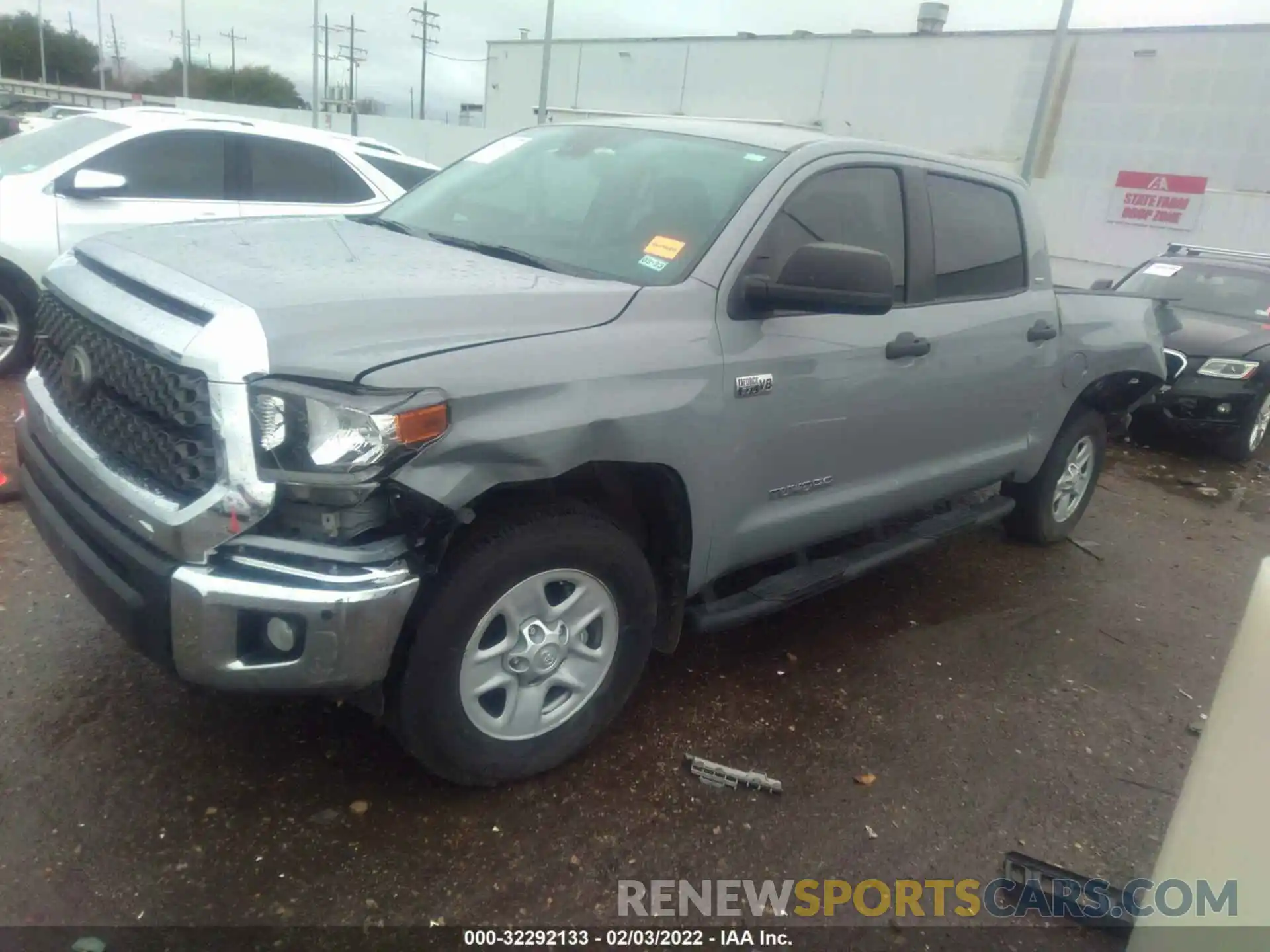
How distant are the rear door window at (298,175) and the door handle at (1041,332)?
4879mm

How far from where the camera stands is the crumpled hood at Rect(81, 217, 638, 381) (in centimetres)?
226

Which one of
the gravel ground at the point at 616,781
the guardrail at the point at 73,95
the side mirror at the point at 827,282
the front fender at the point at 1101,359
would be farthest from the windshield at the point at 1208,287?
the guardrail at the point at 73,95

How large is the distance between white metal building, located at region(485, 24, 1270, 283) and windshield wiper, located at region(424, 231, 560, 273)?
20.3 metres

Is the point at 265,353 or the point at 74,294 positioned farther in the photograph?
the point at 74,294

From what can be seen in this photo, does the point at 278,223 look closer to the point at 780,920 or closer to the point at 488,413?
the point at 488,413

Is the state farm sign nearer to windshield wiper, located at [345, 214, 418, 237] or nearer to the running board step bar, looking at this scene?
the running board step bar

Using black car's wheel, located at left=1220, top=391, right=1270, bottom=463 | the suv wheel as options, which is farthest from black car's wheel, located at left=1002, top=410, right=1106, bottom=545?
black car's wheel, located at left=1220, top=391, right=1270, bottom=463

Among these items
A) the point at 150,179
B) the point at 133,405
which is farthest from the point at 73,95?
the point at 133,405

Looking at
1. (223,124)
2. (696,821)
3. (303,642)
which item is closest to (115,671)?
(303,642)

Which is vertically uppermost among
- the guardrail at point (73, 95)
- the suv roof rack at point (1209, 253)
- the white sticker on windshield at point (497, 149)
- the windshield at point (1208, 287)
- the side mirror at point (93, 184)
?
the white sticker on windshield at point (497, 149)

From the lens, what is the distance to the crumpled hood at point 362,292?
2.26 meters

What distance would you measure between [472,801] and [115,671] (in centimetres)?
135

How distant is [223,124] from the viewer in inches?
267

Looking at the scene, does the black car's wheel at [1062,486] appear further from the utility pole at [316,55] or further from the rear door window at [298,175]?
the utility pole at [316,55]
